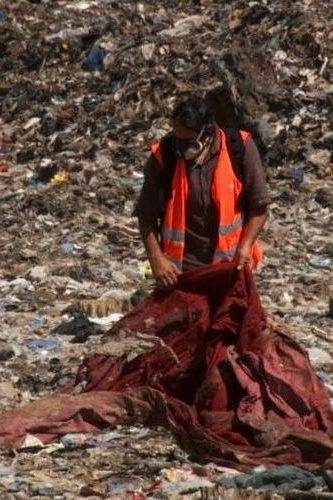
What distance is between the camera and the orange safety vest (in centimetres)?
497

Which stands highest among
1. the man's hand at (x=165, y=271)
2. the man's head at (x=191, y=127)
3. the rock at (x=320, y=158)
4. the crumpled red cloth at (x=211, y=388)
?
the man's head at (x=191, y=127)

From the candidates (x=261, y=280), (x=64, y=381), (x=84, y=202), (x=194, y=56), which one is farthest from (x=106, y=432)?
(x=194, y=56)

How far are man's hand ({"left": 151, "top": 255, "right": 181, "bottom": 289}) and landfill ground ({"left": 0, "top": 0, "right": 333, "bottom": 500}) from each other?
298mm

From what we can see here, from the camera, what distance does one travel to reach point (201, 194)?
5008 millimetres

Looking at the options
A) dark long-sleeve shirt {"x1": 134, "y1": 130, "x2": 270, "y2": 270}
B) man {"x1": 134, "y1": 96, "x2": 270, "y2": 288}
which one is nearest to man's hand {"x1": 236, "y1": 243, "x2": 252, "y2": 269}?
man {"x1": 134, "y1": 96, "x2": 270, "y2": 288}

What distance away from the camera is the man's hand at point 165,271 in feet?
16.7

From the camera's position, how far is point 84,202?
9641 mm

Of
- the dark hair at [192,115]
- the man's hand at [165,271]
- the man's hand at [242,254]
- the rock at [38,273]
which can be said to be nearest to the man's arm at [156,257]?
the man's hand at [165,271]

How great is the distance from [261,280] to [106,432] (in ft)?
9.64

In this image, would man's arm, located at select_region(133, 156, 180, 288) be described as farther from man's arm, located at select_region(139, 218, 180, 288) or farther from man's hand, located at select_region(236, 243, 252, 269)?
man's hand, located at select_region(236, 243, 252, 269)

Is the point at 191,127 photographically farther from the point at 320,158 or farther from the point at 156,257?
the point at 320,158

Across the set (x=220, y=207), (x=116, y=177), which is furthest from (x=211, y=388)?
(x=116, y=177)

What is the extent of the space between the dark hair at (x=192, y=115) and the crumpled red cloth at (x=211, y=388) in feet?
1.96

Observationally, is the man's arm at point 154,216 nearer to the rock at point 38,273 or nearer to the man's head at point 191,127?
the man's head at point 191,127
